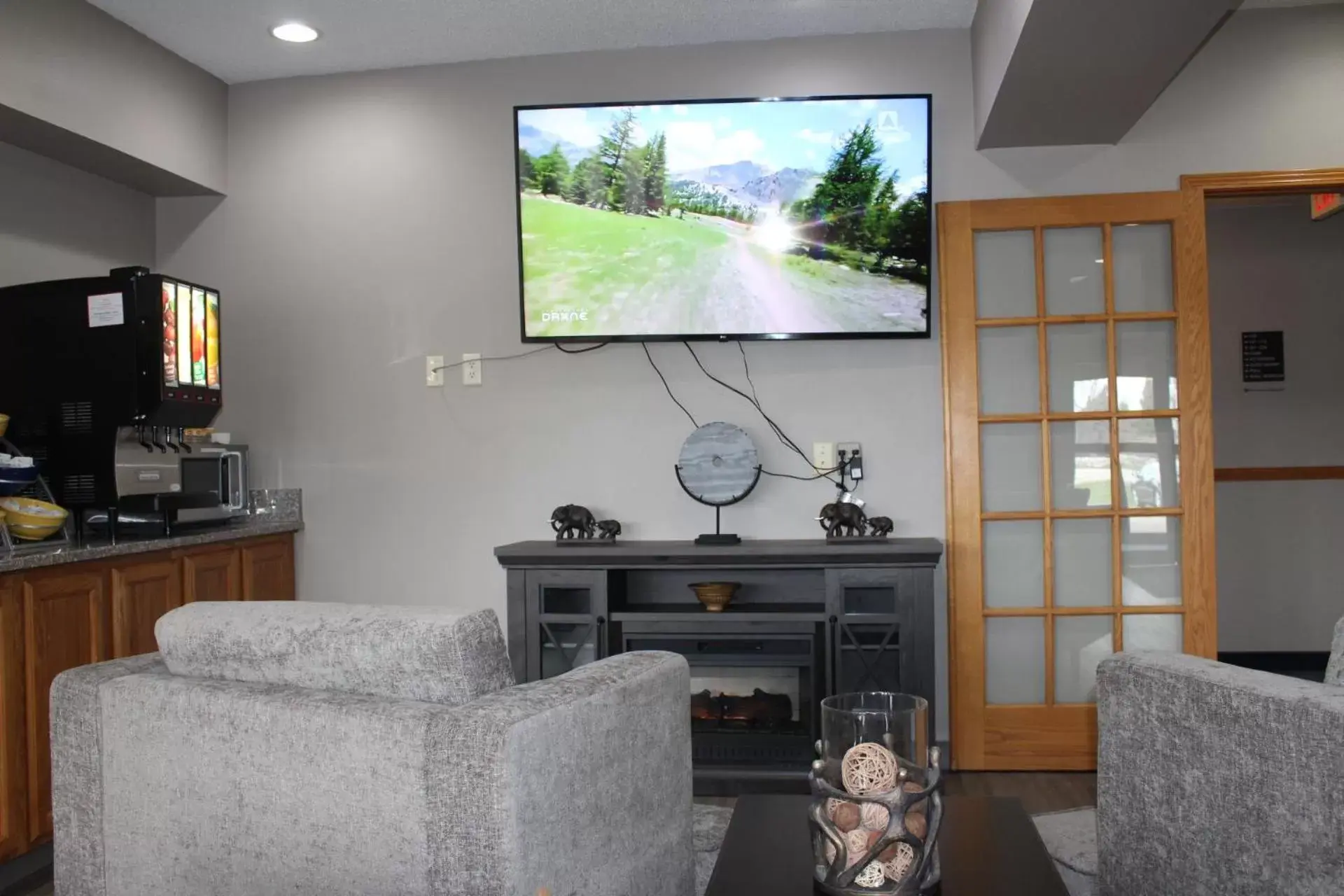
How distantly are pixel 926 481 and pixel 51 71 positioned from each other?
3.20 m

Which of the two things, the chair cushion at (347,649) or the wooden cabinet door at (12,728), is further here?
the wooden cabinet door at (12,728)

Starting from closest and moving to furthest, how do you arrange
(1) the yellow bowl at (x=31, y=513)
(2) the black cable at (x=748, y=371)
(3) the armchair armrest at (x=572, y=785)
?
1. (3) the armchair armrest at (x=572, y=785)
2. (1) the yellow bowl at (x=31, y=513)
3. (2) the black cable at (x=748, y=371)

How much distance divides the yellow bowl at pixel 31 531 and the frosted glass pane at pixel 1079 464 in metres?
3.27

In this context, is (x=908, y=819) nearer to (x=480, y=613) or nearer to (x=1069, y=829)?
(x=480, y=613)

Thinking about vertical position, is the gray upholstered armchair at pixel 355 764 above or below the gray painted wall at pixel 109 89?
below

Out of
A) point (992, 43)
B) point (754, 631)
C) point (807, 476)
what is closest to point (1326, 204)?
point (992, 43)

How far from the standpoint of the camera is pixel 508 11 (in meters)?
3.69

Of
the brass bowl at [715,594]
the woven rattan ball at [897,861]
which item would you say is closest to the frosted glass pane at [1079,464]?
the brass bowl at [715,594]

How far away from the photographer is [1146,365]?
383 centimetres

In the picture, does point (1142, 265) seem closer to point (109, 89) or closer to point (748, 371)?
point (748, 371)

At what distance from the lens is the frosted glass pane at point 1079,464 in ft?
12.6

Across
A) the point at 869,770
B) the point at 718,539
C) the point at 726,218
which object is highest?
the point at 726,218

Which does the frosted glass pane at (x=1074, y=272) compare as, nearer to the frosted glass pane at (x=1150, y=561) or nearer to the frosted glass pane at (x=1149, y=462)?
the frosted glass pane at (x=1149, y=462)

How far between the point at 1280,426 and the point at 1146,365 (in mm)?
2160
